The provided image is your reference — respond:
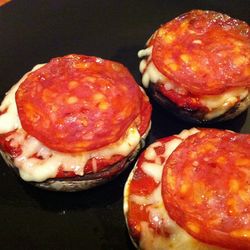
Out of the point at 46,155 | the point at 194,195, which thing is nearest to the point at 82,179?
the point at 46,155

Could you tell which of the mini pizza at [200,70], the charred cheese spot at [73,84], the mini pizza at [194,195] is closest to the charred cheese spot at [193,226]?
the mini pizza at [194,195]

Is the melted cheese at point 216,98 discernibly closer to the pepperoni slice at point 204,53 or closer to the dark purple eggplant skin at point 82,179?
the pepperoni slice at point 204,53

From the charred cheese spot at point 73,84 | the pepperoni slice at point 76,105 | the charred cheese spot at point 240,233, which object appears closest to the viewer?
the charred cheese spot at point 240,233

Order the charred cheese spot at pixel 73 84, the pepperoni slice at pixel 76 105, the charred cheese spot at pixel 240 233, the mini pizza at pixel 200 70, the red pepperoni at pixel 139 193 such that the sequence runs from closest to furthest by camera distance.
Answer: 1. the charred cheese spot at pixel 240 233
2. the red pepperoni at pixel 139 193
3. the pepperoni slice at pixel 76 105
4. the charred cheese spot at pixel 73 84
5. the mini pizza at pixel 200 70

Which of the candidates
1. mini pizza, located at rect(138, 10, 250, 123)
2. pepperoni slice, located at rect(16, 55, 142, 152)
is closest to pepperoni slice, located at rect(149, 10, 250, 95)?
mini pizza, located at rect(138, 10, 250, 123)

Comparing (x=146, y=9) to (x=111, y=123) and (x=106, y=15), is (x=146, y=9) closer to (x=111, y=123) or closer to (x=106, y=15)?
(x=106, y=15)

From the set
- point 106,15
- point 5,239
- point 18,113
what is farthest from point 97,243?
point 106,15

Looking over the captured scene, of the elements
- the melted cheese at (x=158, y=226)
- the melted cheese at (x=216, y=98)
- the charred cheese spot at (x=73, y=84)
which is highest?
the charred cheese spot at (x=73, y=84)
